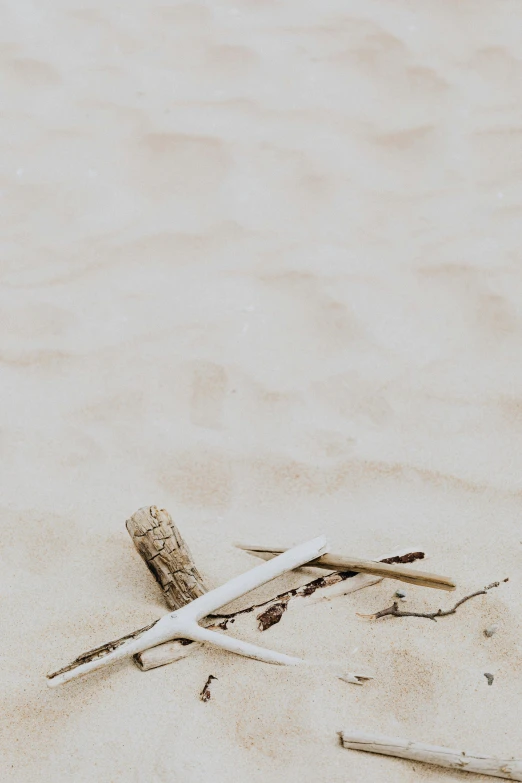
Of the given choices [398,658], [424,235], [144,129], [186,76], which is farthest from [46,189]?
[398,658]

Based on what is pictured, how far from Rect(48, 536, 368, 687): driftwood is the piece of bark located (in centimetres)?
7

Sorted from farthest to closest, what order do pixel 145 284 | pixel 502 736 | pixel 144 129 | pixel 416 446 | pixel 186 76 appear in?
pixel 186 76 < pixel 144 129 < pixel 145 284 < pixel 416 446 < pixel 502 736

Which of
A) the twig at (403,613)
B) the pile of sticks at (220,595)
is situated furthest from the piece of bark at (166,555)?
the twig at (403,613)

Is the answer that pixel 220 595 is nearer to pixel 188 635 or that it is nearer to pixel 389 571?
pixel 188 635

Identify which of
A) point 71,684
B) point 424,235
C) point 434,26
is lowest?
point 71,684

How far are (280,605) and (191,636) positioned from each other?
0.65ft

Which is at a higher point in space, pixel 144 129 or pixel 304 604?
pixel 144 129

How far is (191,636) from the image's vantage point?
62.7 inches

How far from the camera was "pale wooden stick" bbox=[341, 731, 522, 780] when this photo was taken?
141 cm

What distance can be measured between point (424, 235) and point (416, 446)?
0.92 m

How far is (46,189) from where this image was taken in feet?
9.70

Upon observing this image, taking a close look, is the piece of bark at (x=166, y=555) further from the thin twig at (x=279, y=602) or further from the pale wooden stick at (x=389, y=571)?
the pale wooden stick at (x=389, y=571)

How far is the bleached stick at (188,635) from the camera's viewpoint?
1541 mm

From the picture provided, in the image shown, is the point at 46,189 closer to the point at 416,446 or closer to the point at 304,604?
the point at 416,446
